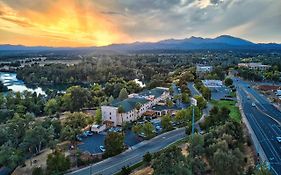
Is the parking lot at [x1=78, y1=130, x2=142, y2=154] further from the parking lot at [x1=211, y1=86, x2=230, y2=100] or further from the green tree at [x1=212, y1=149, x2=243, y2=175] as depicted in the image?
the parking lot at [x1=211, y1=86, x2=230, y2=100]

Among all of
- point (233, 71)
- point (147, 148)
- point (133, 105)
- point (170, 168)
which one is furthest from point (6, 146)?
point (233, 71)

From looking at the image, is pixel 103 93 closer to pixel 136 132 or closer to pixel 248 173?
pixel 136 132

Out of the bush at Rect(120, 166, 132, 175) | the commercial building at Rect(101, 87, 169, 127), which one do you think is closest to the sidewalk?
the bush at Rect(120, 166, 132, 175)

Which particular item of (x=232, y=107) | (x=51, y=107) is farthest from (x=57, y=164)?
(x=232, y=107)

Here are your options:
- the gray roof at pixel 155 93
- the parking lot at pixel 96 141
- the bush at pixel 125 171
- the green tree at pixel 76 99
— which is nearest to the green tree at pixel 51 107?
the green tree at pixel 76 99

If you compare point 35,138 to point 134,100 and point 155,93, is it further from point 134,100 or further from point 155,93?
point 155,93

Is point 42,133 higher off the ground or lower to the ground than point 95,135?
higher
